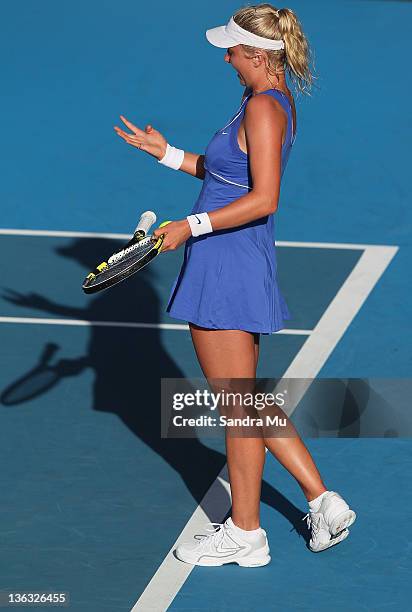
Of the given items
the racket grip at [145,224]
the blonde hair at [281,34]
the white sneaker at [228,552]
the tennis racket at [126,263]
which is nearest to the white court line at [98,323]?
the racket grip at [145,224]

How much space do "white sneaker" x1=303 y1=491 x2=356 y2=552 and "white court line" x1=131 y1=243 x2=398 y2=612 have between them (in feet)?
1.82

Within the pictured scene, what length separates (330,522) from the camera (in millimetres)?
6656

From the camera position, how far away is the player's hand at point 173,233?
6.17m

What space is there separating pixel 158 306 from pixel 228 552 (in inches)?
138

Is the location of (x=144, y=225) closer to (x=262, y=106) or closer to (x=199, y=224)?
(x=199, y=224)

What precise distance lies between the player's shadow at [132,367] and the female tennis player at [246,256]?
1.44 ft

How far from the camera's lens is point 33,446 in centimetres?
782

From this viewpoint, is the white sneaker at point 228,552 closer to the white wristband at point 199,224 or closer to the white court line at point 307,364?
the white court line at point 307,364

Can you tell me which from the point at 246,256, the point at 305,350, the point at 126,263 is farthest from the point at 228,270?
the point at 305,350

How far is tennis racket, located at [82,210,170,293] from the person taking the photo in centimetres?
618

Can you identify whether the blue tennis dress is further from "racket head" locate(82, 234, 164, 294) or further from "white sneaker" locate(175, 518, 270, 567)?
"white sneaker" locate(175, 518, 270, 567)

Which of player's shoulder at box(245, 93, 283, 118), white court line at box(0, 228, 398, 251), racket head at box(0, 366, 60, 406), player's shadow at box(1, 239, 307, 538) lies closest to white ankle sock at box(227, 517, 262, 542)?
player's shadow at box(1, 239, 307, 538)

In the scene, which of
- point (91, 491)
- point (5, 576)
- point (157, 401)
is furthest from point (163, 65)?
point (5, 576)

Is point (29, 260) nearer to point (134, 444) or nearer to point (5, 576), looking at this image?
point (134, 444)
